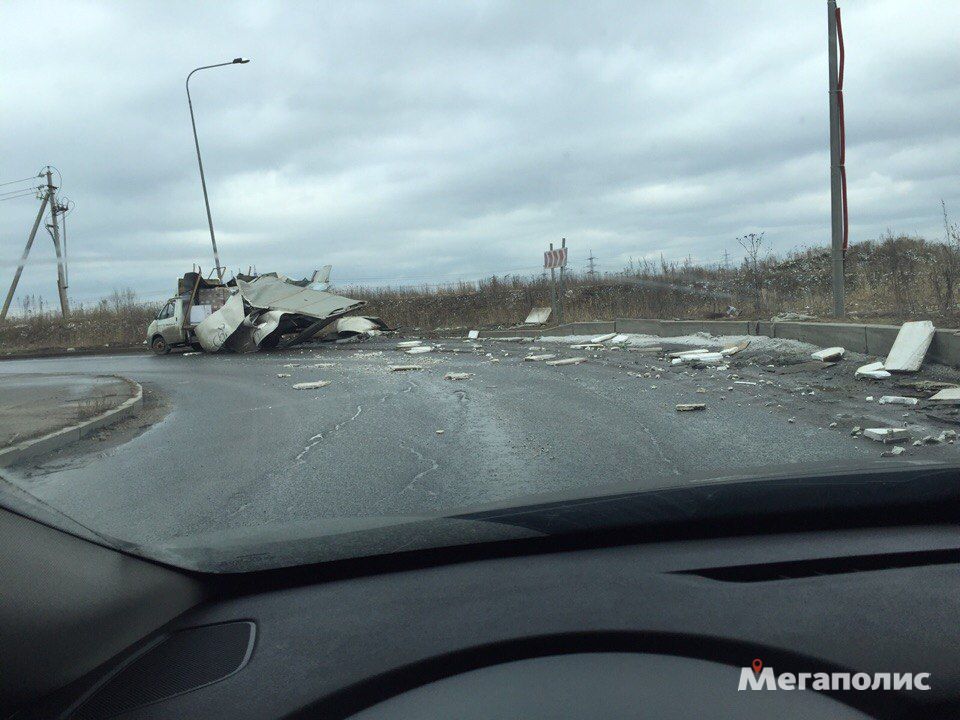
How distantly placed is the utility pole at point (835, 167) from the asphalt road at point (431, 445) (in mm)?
2531

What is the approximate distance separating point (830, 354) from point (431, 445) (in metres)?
7.34

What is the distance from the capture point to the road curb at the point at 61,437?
7746mm

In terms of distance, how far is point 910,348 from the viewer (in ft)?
32.5

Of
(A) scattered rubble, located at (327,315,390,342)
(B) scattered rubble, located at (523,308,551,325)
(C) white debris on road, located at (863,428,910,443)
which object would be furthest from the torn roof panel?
(C) white debris on road, located at (863,428,910,443)

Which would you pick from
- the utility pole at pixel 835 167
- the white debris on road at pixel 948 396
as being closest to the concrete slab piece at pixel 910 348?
the white debris on road at pixel 948 396

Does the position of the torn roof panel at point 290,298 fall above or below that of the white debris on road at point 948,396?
above

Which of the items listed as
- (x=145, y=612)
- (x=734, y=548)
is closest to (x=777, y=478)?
(x=734, y=548)

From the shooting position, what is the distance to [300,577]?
2072 mm

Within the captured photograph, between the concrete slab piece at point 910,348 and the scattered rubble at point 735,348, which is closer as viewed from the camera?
the concrete slab piece at point 910,348

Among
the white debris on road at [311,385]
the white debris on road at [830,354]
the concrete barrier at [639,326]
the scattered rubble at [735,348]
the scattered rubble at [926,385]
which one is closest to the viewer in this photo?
the scattered rubble at [926,385]

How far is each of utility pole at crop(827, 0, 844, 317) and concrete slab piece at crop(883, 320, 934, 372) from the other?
330 cm

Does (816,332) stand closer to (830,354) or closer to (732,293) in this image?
(830,354)

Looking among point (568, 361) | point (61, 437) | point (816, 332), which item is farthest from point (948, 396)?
point (61, 437)

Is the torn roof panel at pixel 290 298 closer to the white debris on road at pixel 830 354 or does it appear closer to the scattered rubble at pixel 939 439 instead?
the white debris on road at pixel 830 354
